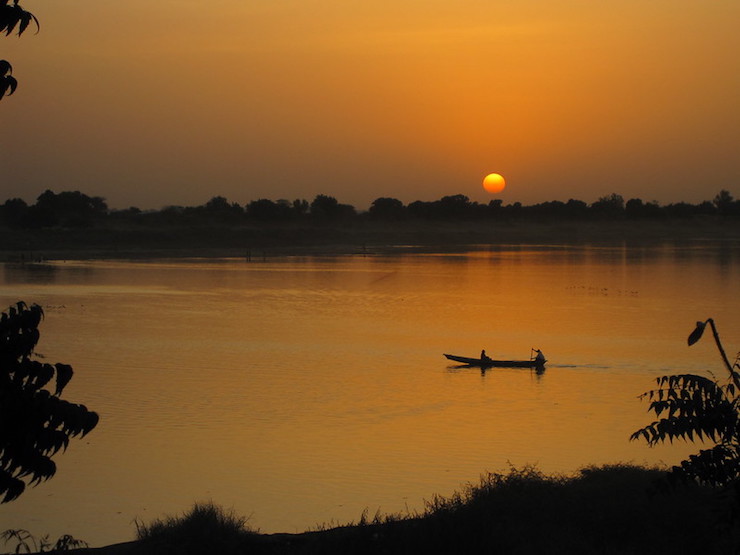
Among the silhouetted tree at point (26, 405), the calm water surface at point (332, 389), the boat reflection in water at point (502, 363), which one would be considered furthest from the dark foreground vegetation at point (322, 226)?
the silhouetted tree at point (26, 405)

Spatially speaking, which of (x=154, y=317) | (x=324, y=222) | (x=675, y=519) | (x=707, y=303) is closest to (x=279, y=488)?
(x=675, y=519)

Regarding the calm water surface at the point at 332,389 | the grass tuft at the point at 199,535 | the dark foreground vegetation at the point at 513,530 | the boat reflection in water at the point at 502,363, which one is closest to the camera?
the dark foreground vegetation at the point at 513,530

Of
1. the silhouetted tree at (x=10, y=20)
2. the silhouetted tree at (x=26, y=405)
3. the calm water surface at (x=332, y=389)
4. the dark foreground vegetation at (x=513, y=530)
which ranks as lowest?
the calm water surface at (x=332, y=389)

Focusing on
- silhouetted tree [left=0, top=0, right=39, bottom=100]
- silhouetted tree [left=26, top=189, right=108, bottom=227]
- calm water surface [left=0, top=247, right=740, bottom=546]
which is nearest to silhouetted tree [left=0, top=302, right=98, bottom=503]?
silhouetted tree [left=0, top=0, right=39, bottom=100]

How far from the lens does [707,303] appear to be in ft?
125

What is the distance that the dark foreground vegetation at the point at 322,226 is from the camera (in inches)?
3302

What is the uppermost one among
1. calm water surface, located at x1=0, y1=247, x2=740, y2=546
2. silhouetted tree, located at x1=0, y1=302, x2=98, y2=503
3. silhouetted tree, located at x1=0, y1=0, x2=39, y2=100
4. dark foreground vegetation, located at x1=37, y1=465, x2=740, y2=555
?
silhouetted tree, located at x1=0, y1=0, x2=39, y2=100

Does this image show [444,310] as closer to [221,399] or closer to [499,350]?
[499,350]

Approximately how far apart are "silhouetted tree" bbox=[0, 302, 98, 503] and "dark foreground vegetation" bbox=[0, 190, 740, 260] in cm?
6445

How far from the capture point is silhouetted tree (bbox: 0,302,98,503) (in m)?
5.25

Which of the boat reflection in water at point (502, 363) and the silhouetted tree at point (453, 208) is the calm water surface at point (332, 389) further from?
the silhouetted tree at point (453, 208)

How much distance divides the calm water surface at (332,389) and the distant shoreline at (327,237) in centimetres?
3429

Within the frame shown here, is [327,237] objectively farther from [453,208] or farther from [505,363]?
[505,363]

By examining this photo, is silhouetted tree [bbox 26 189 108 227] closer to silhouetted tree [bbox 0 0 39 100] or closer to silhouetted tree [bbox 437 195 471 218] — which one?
silhouetted tree [bbox 437 195 471 218]
